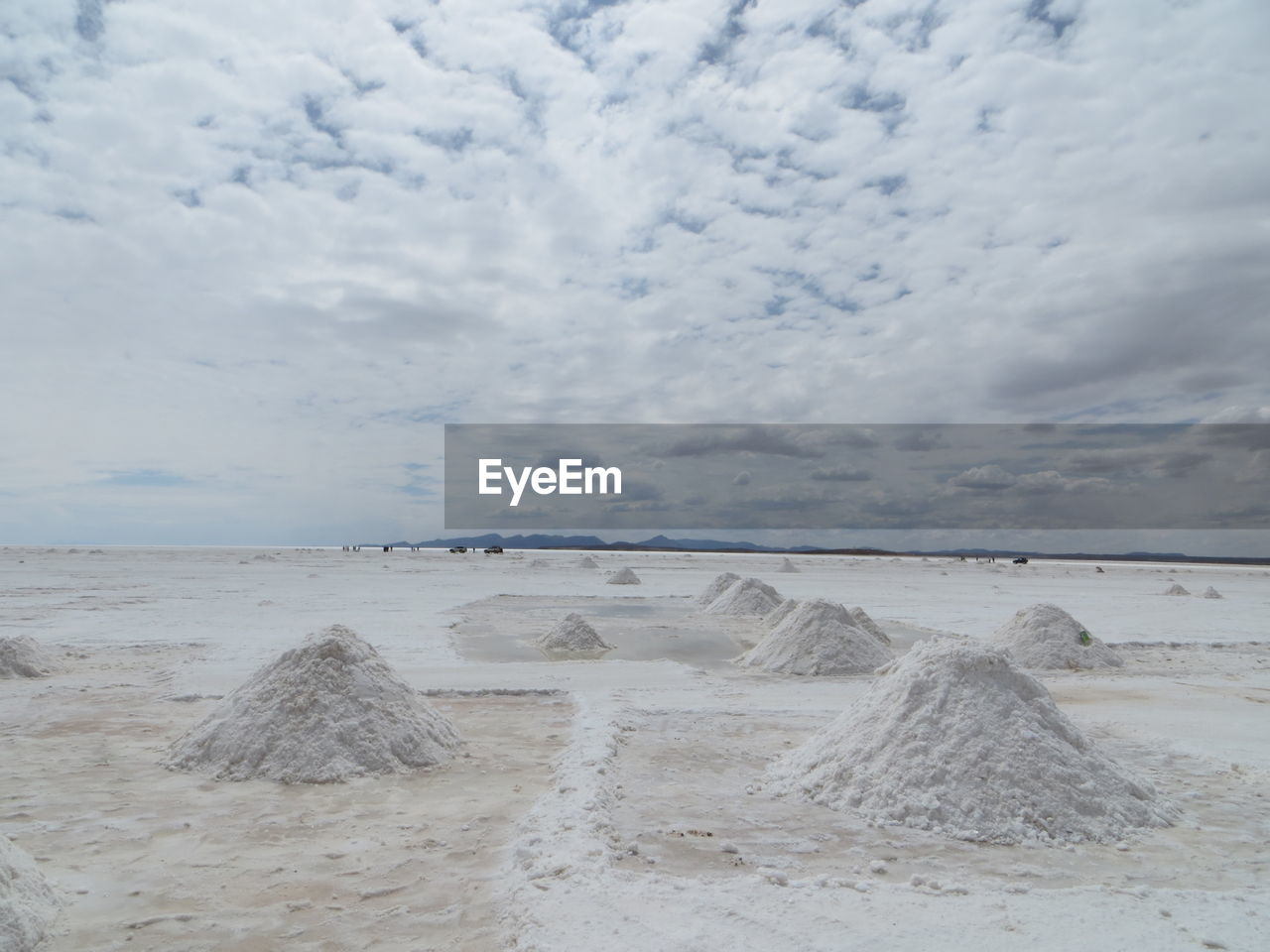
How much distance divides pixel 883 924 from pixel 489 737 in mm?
4202

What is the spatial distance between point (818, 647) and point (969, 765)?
19.6ft

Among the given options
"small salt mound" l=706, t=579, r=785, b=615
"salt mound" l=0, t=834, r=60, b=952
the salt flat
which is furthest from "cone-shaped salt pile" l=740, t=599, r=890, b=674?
"salt mound" l=0, t=834, r=60, b=952

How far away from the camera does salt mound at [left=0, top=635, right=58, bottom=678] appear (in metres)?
9.47

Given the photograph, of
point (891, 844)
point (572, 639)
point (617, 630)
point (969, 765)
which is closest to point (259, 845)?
point (891, 844)

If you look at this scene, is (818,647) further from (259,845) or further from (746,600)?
(259,845)

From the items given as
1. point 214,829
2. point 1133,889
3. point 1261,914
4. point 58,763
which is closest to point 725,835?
point 1133,889

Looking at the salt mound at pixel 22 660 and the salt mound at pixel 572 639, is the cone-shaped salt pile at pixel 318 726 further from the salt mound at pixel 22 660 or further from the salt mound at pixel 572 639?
the salt mound at pixel 572 639

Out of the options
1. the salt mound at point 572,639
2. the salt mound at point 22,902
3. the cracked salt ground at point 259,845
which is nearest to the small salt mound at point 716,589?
the salt mound at point 572,639

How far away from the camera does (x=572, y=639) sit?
12.9 meters

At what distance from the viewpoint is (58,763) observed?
587cm

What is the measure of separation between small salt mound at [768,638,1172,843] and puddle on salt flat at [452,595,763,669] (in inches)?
238

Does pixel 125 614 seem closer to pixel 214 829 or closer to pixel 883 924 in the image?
pixel 214 829

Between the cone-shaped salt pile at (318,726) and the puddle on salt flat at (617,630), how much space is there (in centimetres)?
538

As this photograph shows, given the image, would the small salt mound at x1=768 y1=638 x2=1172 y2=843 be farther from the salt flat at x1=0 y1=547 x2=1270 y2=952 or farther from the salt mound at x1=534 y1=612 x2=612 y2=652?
the salt mound at x1=534 y1=612 x2=612 y2=652
